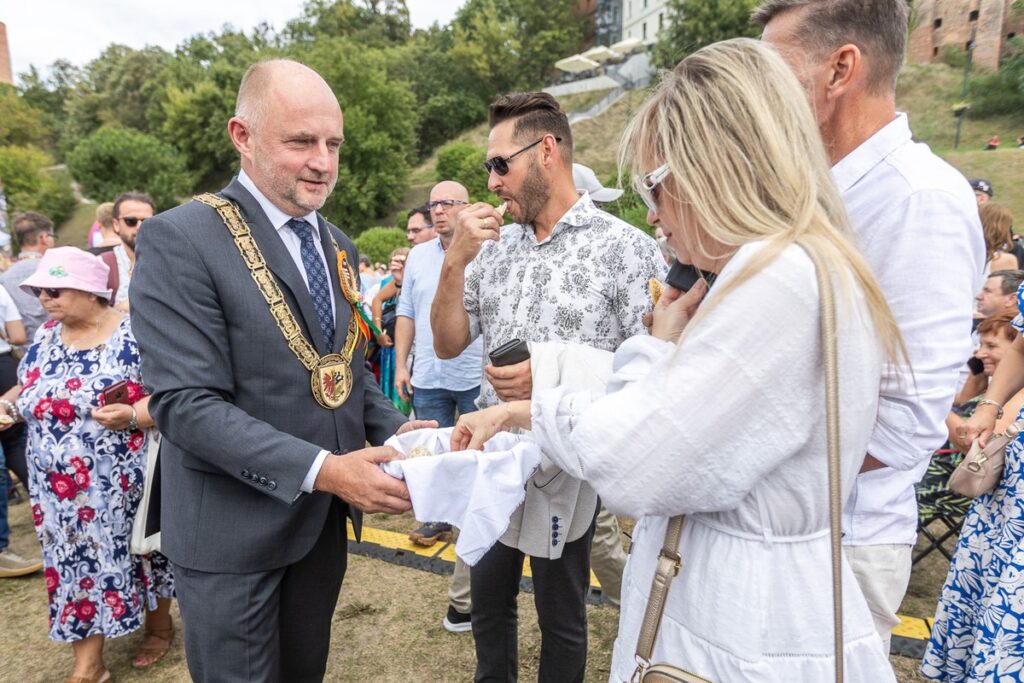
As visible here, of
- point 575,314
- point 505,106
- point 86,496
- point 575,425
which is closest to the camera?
point 575,425

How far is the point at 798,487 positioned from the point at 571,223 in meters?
1.72

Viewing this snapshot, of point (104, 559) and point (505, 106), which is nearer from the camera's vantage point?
point (505, 106)

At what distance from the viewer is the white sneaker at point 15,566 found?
4.43 meters

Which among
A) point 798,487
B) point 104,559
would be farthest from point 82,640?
point 798,487

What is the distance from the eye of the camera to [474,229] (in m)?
2.50

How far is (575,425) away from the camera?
4.26ft

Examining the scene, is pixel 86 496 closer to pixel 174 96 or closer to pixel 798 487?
pixel 798 487

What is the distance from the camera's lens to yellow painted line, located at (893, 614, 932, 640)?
11.4 feet

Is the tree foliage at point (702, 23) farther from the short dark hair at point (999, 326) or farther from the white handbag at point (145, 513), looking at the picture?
the white handbag at point (145, 513)

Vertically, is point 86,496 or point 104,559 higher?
point 86,496

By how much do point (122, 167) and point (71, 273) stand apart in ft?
138

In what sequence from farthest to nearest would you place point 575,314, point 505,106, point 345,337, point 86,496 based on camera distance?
point 86,496 → point 505,106 → point 575,314 → point 345,337

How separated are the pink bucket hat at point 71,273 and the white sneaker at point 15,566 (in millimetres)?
2472

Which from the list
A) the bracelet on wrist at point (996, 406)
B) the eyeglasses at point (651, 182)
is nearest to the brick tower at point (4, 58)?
the eyeglasses at point (651, 182)
